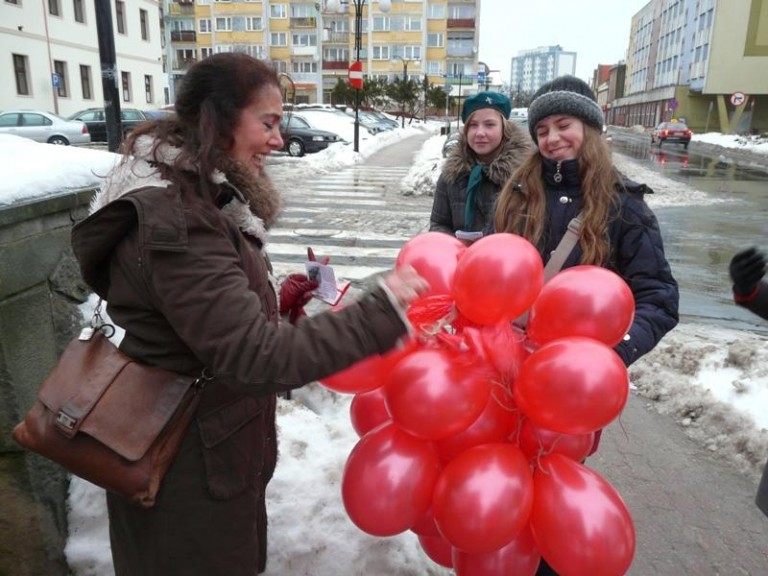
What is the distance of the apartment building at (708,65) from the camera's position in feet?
157

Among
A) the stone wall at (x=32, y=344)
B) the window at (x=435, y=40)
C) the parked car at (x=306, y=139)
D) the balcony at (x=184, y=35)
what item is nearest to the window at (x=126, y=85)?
the parked car at (x=306, y=139)

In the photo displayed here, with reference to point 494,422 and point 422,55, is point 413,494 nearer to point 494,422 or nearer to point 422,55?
point 494,422

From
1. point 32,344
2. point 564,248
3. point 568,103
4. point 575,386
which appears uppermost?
point 568,103

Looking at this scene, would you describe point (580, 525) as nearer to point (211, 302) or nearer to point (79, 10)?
point (211, 302)

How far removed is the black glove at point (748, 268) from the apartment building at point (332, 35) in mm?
61430

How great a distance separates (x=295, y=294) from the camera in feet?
6.72

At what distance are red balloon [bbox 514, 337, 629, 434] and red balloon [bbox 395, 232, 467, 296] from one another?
41 cm

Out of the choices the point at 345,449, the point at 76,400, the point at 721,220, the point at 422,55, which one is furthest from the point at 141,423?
the point at 422,55

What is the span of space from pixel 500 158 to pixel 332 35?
6795 centimetres

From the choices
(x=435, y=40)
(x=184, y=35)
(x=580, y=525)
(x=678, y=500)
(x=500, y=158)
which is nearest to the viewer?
(x=580, y=525)

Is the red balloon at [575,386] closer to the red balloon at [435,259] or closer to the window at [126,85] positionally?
the red balloon at [435,259]

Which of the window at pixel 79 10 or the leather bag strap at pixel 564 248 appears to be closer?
the leather bag strap at pixel 564 248

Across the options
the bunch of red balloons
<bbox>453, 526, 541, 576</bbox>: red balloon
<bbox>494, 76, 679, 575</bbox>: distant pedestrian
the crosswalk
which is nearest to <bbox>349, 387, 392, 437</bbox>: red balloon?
the bunch of red balloons

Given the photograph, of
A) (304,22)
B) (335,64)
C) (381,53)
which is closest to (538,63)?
(381,53)
